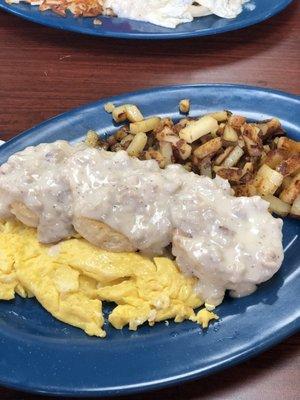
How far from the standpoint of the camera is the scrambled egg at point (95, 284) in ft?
6.81

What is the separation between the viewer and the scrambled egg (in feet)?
6.81

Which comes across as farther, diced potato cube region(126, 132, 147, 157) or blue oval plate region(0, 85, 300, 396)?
diced potato cube region(126, 132, 147, 157)

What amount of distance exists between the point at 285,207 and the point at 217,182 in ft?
0.96

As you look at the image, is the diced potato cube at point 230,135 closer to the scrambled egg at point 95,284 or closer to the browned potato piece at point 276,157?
the browned potato piece at point 276,157

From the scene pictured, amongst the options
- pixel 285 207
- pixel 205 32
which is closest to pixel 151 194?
pixel 285 207

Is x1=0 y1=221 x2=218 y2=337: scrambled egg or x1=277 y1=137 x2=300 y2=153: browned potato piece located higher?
x1=277 y1=137 x2=300 y2=153: browned potato piece

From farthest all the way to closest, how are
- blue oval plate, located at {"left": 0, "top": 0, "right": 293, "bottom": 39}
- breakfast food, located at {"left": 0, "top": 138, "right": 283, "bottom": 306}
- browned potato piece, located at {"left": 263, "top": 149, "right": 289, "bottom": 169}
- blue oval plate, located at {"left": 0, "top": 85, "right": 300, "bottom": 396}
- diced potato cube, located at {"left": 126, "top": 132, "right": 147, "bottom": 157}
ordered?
blue oval plate, located at {"left": 0, "top": 0, "right": 293, "bottom": 39}, diced potato cube, located at {"left": 126, "top": 132, "right": 147, "bottom": 157}, browned potato piece, located at {"left": 263, "top": 149, "right": 289, "bottom": 169}, breakfast food, located at {"left": 0, "top": 138, "right": 283, "bottom": 306}, blue oval plate, located at {"left": 0, "top": 85, "right": 300, "bottom": 396}

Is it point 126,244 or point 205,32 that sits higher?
point 205,32

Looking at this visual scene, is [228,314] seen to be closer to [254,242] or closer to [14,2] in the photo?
[254,242]

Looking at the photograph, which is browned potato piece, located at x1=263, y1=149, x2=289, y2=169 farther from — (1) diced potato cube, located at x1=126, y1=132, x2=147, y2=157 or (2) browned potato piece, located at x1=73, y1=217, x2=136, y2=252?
(2) browned potato piece, located at x1=73, y1=217, x2=136, y2=252

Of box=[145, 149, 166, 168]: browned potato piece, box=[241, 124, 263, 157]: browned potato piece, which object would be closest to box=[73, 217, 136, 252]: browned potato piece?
box=[145, 149, 166, 168]: browned potato piece

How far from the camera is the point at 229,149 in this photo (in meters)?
2.50

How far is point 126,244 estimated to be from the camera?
2.20 meters

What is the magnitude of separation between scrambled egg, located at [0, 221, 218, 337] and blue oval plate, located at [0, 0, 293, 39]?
153cm
